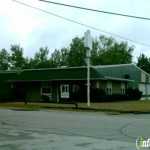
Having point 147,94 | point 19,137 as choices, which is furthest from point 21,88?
point 19,137

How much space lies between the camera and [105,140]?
14.6 meters

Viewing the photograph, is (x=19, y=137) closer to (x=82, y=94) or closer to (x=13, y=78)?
(x=82, y=94)

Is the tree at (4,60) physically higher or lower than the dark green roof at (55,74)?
higher

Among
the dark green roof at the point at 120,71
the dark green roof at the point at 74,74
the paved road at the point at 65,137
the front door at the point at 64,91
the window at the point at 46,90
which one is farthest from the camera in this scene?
the window at the point at 46,90

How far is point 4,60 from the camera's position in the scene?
299ft

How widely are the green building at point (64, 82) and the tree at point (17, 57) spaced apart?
32632 mm

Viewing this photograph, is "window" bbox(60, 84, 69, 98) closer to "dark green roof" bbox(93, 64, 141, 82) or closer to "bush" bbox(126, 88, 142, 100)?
"dark green roof" bbox(93, 64, 141, 82)

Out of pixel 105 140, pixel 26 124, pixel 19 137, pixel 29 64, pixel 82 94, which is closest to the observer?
pixel 105 140

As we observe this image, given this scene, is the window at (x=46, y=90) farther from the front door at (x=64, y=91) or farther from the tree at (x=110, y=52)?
the tree at (x=110, y=52)

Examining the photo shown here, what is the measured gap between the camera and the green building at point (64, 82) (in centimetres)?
4978

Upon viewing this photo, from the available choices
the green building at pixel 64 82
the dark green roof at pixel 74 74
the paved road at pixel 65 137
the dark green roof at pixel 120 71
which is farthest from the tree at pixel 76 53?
the paved road at pixel 65 137

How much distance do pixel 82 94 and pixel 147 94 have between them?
17742 millimetres

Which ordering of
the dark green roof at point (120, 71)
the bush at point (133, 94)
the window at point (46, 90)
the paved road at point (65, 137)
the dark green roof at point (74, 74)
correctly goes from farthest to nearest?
the bush at point (133, 94)
the window at point (46, 90)
the dark green roof at point (120, 71)
the dark green roof at point (74, 74)
the paved road at point (65, 137)

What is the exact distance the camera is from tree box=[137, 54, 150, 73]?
3757 inches
